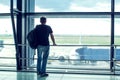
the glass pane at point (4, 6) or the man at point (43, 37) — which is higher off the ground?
the glass pane at point (4, 6)

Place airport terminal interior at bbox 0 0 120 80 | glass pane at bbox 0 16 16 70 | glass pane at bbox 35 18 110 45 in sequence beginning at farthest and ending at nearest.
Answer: glass pane at bbox 0 16 16 70, glass pane at bbox 35 18 110 45, airport terminal interior at bbox 0 0 120 80

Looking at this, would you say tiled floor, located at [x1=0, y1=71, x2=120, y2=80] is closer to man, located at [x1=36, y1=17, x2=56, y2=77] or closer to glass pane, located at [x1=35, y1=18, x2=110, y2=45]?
man, located at [x1=36, y1=17, x2=56, y2=77]

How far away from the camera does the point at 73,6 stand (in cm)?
587

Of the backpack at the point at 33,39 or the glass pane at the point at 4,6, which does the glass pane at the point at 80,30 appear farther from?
the backpack at the point at 33,39

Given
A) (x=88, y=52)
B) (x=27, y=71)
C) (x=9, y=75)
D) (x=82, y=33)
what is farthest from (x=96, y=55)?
(x=9, y=75)

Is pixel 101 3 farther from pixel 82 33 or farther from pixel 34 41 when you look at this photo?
pixel 34 41

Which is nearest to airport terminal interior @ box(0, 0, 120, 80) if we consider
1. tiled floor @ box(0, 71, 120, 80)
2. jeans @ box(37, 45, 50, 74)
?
tiled floor @ box(0, 71, 120, 80)

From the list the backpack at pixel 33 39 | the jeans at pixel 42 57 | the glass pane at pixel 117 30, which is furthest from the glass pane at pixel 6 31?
the glass pane at pixel 117 30

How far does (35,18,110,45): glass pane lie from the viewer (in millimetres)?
5941

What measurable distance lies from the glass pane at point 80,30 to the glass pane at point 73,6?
0.25 metres

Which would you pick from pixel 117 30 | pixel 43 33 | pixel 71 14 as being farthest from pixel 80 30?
pixel 43 33

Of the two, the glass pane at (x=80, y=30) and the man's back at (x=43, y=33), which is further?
the glass pane at (x=80, y=30)

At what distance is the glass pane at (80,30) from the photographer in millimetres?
5941

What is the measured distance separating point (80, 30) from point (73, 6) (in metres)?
0.59
